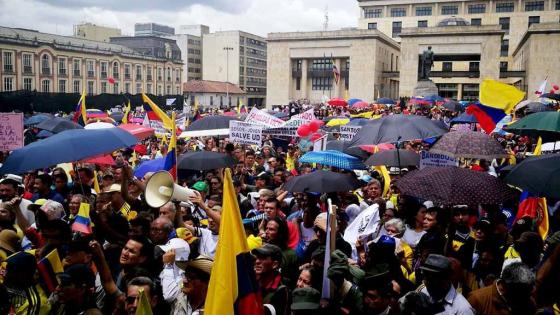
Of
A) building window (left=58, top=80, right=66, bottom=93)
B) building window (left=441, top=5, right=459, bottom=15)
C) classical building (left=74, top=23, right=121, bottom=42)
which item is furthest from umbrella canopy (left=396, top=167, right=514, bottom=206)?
classical building (left=74, top=23, right=121, bottom=42)

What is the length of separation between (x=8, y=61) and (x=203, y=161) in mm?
57132

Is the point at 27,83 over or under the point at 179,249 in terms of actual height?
over

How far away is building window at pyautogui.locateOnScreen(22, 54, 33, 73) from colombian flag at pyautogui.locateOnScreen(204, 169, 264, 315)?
6308 cm

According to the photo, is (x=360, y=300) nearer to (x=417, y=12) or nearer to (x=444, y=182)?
(x=444, y=182)

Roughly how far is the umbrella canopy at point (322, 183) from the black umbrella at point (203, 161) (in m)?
1.97

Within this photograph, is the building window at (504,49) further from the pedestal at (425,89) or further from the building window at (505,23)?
the pedestal at (425,89)

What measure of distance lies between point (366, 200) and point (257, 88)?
304 feet

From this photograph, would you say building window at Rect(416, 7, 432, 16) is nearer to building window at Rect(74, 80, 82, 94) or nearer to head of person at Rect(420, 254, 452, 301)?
building window at Rect(74, 80, 82, 94)

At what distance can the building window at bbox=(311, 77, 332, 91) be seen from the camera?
62906 mm

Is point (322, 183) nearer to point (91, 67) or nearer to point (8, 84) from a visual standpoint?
point (8, 84)

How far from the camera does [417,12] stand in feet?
230

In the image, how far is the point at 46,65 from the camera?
62.1 metres

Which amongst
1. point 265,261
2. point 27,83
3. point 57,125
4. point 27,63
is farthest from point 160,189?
point 27,83

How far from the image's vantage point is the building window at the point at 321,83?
206 ft
